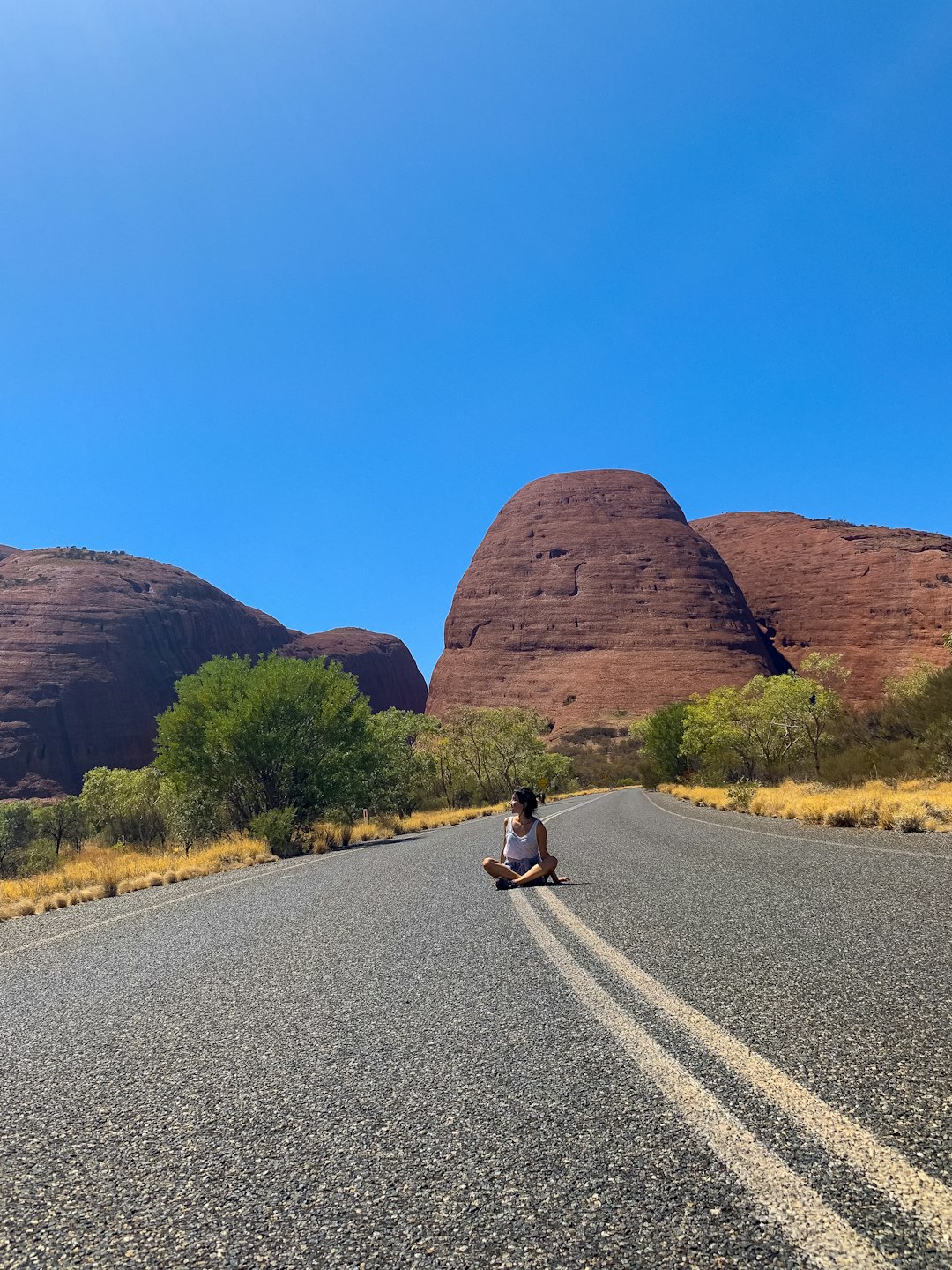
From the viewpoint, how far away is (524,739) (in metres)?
58.1

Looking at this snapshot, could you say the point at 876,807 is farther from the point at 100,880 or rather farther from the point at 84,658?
the point at 84,658

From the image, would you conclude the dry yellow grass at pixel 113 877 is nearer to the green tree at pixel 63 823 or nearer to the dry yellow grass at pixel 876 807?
the dry yellow grass at pixel 876 807

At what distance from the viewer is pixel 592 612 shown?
126 metres

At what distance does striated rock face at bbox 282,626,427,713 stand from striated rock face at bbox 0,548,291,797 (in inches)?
1302

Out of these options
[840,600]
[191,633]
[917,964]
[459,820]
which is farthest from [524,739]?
[840,600]

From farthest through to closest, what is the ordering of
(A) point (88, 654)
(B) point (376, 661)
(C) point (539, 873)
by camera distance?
(B) point (376, 661) → (A) point (88, 654) → (C) point (539, 873)

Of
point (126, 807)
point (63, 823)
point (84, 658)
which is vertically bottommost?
point (63, 823)

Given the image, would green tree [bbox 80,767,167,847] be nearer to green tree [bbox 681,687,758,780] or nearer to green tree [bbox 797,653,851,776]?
green tree [bbox 681,687,758,780]

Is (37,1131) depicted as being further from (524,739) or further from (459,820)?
(524,739)

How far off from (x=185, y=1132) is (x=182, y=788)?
2526 cm

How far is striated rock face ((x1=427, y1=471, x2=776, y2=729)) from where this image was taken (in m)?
115

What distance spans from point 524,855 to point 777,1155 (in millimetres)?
6747

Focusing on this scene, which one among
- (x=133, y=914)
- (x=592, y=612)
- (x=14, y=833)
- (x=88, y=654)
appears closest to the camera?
(x=133, y=914)

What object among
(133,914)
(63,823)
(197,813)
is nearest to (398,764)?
(197,813)
